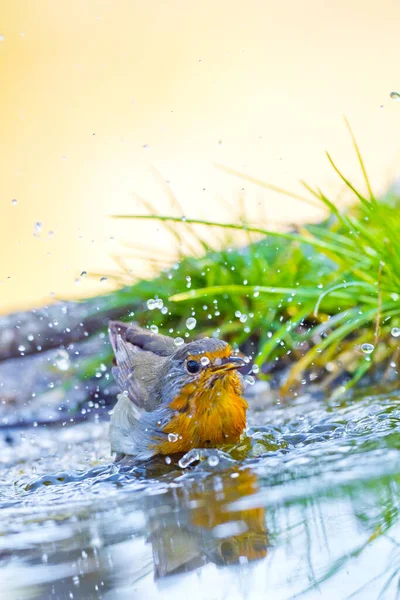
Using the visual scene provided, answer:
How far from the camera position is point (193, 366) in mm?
3674

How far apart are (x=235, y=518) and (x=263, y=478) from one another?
560mm

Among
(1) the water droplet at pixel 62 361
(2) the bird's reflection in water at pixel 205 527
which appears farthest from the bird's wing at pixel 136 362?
(1) the water droplet at pixel 62 361

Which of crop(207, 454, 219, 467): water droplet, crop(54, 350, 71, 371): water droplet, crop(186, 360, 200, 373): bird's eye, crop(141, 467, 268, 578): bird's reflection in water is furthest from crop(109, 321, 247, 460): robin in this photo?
crop(54, 350, 71, 371): water droplet

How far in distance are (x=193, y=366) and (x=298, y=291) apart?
1191 mm

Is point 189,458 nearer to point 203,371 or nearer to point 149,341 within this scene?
point 203,371

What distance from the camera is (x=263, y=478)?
270 cm

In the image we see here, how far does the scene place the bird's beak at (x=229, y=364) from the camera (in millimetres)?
3527

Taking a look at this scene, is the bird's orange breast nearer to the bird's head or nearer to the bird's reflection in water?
the bird's head

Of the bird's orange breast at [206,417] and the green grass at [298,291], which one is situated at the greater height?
the green grass at [298,291]

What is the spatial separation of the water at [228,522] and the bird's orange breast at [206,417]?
0.12 m

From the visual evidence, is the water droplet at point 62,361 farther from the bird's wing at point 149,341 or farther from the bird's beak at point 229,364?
the bird's beak at point 229,364

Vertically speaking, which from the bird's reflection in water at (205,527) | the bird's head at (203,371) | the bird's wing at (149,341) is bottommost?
the bird's reflection in water at (205,527)

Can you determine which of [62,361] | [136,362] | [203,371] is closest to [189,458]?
[203,371]

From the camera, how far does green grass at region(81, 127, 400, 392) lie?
14.4 feet
